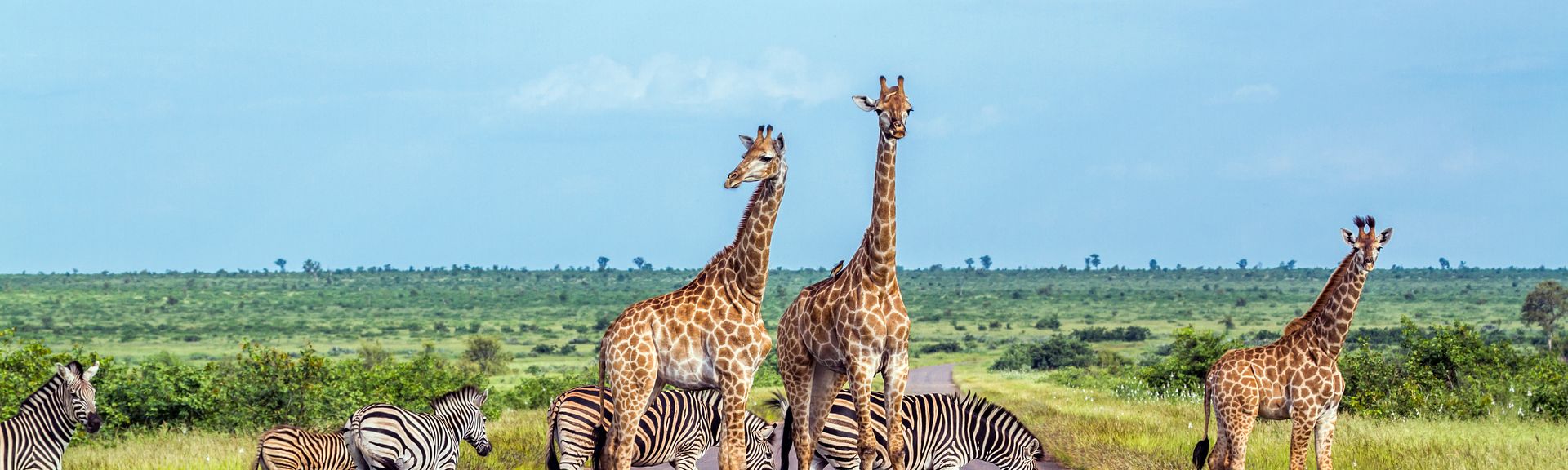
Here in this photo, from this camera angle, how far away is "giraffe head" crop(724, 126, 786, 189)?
9.51 metres

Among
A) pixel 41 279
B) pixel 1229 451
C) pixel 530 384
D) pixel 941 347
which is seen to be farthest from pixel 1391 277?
pixel 1229 451

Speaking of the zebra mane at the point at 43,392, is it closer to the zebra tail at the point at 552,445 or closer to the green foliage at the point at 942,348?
the zebra tail at the point at 552,445

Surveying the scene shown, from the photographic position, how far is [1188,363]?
97.3 ft

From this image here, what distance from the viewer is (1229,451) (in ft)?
41.2

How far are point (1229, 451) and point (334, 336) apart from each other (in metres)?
69.1

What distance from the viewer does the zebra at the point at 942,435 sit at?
39.8ft

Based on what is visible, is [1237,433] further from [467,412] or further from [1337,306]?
[467,412]

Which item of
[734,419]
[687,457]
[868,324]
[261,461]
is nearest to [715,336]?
[734,419]

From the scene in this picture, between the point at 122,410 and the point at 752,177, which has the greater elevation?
the point at 752,177

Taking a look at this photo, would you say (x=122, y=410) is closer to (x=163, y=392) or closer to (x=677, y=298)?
(x=163, y=392)

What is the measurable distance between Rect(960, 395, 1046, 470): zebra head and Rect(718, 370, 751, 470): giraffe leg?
133 inches

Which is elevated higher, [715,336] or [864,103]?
[864,103]

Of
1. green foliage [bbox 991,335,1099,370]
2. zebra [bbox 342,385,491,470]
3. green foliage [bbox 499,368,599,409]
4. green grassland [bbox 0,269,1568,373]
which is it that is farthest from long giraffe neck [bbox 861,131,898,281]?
green foliage [bbox 991,335,1099,370]

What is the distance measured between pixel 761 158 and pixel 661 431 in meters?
3.59
